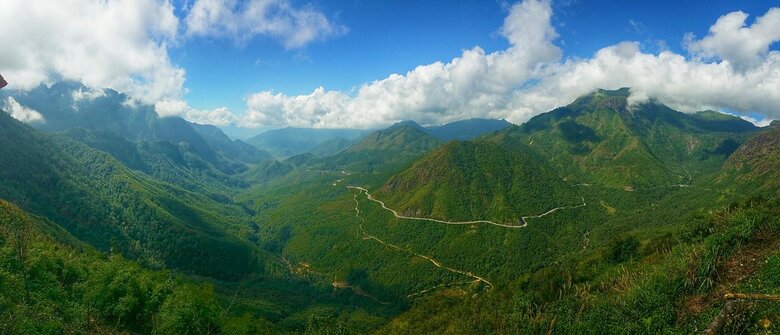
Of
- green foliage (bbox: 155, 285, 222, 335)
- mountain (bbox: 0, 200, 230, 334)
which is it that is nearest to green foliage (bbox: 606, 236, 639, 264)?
mountain (bbox: 0, 200, 230, 334)

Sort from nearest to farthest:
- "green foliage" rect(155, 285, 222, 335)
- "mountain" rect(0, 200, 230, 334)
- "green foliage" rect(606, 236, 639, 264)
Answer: "mountain" rect(0, 200, 230, 334)
"green foliage" rect(155, 285, 222, 335)
"green foliage" rect(606, 236, 639, 264)

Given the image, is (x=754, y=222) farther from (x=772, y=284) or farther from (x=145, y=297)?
(x=145, y=297)

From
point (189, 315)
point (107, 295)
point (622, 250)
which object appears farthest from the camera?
point (622, 250)

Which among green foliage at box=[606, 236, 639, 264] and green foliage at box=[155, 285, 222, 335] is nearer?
green foliage at box=[155, 285, 222, 335]

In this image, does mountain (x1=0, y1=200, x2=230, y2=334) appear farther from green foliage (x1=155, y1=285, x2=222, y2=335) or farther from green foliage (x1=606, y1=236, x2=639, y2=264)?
green foliage (x1=606, y1=236, x2=639, y2=264)

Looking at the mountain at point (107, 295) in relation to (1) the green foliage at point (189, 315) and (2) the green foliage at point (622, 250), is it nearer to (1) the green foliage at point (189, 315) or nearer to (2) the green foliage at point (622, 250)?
(1) the green foliage at point (189, 315)

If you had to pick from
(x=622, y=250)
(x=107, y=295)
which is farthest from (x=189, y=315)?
(x=622, y=250)

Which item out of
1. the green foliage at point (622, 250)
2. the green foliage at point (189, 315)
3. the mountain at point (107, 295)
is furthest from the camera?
the green foliage at point (622, 250)

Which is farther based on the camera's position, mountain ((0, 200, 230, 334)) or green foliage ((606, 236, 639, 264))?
green foliage ((606, 236, 639, 264))

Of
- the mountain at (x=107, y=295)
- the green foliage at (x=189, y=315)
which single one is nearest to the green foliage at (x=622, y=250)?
the mountain at (x=107, y=295)

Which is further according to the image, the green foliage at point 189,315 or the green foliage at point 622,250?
the green foliage at point 622,250

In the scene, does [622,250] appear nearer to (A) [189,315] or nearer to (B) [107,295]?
(A) [189,315]

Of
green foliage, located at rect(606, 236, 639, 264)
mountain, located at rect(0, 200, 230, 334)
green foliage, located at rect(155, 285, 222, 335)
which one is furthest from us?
green foliage, located at rect(606, 236, 639, 264)
